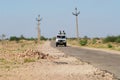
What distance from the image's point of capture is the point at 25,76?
15.9m

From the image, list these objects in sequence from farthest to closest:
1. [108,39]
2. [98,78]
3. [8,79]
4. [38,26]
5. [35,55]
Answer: [38,26] < [108,39] < [35,55] < [98,78] < [8,79]

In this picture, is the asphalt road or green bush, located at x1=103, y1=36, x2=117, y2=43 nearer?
the asphalt road

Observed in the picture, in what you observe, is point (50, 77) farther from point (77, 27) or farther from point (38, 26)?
point (38, 26)

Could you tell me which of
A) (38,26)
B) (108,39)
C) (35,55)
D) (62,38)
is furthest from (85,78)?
(38,26)

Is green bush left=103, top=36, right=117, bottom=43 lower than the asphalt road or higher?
higher

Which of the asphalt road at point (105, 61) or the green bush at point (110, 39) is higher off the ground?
the green bush at point (110, 39)

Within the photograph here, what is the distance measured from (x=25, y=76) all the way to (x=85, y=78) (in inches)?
92.8

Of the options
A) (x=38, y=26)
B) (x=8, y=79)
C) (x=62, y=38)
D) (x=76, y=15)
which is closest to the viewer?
(x=8, y=79)

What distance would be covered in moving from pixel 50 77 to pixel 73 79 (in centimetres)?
101

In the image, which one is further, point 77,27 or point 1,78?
point 77,27

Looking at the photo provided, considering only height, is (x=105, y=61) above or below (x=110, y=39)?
below

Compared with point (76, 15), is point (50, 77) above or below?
below

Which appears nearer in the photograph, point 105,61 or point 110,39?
point 105,61

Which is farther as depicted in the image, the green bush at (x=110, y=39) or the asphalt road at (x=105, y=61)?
the green bush at (x=110, y=39)
